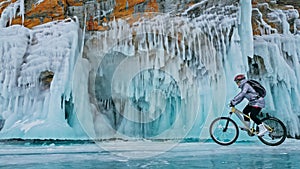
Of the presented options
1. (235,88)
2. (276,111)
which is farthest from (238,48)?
(276,111)

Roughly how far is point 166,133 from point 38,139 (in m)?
1.99

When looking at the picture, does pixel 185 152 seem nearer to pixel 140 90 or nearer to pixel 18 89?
pixel 140 90

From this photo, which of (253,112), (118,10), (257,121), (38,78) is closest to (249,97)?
(253,112)

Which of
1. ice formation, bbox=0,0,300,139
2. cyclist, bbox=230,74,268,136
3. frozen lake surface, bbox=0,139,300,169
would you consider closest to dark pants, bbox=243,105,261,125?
cyclist, bbox=230,74,268,136

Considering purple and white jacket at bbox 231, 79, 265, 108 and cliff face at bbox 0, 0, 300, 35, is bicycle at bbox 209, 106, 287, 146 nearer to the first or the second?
purple and white jacket at bbox 231, 79, 265, 108

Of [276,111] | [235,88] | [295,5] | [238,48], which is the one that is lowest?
[276,111]

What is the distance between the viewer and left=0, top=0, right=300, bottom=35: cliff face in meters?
6.24

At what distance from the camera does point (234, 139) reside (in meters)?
5.46

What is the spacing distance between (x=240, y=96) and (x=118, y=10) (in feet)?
8.06

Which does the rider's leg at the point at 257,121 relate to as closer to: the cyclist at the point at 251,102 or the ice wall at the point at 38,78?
the cyclist at the point at 251,102

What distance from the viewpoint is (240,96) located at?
5445 mm

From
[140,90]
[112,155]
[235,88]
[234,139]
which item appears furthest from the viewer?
[140,90]

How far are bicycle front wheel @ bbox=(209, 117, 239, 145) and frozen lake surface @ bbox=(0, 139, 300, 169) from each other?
0.35 feet

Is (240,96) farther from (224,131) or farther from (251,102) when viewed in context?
(224,131)
